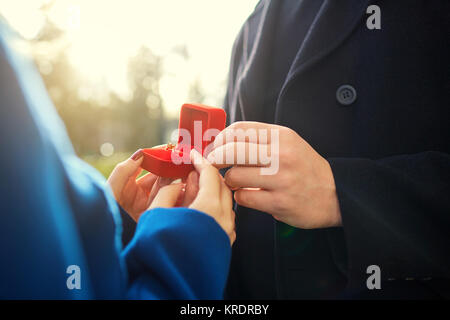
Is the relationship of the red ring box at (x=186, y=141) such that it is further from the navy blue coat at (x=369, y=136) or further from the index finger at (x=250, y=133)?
the navy blue coat at (x=369, y=136)

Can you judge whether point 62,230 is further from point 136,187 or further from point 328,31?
point 328,31

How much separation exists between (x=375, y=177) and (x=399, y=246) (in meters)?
0.20

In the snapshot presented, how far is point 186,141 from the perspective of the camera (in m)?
1.08

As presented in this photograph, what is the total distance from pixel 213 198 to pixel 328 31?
2.25 ft

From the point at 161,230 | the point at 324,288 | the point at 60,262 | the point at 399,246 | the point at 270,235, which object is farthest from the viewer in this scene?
the point at 270,235

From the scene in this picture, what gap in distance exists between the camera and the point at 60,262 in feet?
1.70

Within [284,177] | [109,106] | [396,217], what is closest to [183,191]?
[284,177]

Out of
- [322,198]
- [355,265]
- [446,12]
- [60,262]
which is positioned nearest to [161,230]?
[60,262]

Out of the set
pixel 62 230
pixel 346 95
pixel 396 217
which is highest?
pixel 346 95

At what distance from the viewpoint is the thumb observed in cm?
100

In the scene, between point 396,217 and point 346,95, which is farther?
point 346,95

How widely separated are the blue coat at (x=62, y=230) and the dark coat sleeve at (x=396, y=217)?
16.6 inches

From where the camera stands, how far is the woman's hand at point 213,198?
2.41ft
